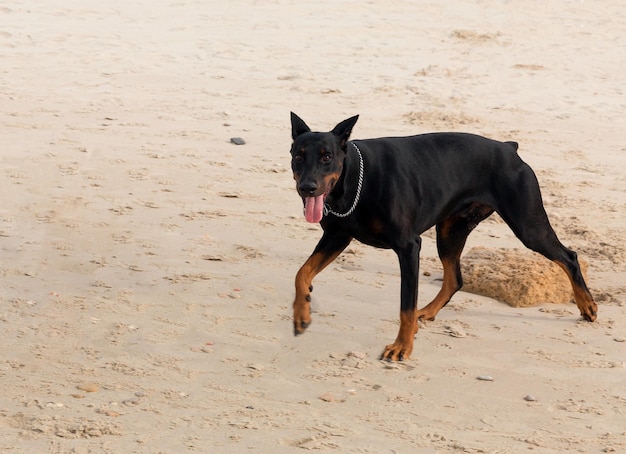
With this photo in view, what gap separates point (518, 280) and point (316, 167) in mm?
2217

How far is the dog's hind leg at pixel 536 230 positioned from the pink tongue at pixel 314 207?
1.42 meters

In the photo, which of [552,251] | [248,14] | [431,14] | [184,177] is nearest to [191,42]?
[248,14]

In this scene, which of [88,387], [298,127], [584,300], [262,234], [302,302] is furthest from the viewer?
[262,234]

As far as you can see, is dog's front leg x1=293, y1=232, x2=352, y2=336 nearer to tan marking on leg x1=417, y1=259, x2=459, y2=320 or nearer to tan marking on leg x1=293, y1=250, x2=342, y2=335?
tan marking on leg x1=293, y1=250, x2=342, y2=335

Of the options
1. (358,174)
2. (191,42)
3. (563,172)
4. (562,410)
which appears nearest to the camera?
(562,410)

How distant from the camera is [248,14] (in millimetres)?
16234

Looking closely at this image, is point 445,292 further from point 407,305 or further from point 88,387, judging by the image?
point 88,387

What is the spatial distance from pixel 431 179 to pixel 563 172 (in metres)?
4.87

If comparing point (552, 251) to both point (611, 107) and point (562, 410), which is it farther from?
point (611, 107)

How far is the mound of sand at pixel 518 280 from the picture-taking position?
7324 mm

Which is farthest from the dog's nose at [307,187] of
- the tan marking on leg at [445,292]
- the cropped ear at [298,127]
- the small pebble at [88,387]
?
the tan marking on leg at [445,292]

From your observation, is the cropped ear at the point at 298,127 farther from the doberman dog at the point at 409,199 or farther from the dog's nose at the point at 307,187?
the dog's nose at the point at 307,187

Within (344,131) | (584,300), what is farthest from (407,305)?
(584,300)

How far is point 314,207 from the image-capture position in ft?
19.0
